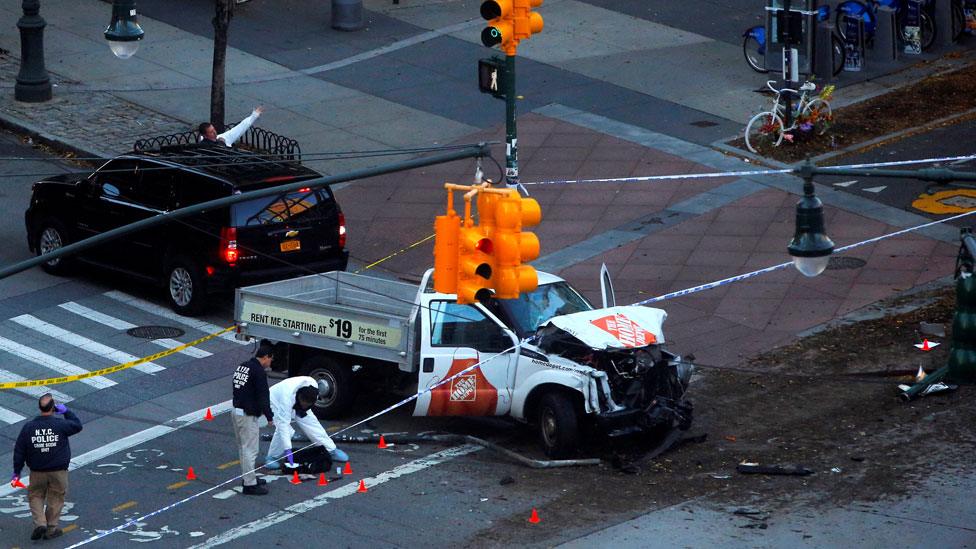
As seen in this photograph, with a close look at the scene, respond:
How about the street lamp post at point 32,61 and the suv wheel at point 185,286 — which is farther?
the street lamp post at point 32,61

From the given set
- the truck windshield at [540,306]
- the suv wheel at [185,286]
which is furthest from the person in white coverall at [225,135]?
the truck windshield at [540,306]

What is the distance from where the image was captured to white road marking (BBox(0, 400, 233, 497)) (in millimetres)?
15039

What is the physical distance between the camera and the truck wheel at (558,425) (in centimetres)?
1467

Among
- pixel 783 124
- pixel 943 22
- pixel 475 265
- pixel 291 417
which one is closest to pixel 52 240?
pixel 291 417

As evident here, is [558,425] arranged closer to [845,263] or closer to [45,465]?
[45,465]

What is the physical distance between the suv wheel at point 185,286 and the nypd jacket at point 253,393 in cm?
505

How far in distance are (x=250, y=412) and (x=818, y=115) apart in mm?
14190

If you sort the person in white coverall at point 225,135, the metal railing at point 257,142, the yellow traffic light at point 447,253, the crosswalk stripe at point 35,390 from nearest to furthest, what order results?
the yellow traffic light at point 447,253, the crosswalk stripe at point 35,390, the person in white coverall at point 225,135, the metal railing at point 257,142

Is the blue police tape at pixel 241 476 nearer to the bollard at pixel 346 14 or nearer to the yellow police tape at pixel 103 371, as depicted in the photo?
the yellow police tape at pixel 103 371

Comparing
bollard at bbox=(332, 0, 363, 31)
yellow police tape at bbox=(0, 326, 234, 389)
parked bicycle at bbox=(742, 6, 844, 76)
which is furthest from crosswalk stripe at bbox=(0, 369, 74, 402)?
parked bicycle at bbox=(742, 6, 844, 76)

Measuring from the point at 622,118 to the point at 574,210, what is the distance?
4.09 meters

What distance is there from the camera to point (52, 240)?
20.9 meters

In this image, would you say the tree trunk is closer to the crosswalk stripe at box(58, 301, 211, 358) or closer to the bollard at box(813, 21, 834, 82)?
the crosswalk stripe at box(58, 301, 211, 358)

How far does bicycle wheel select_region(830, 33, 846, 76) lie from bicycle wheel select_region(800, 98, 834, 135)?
320 centimetres
